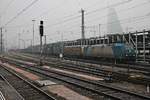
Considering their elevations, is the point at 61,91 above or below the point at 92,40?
below

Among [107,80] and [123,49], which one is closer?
[107,80]

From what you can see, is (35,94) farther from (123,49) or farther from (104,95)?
(123,49)

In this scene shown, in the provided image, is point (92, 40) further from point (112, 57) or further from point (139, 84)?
point (139, 84)

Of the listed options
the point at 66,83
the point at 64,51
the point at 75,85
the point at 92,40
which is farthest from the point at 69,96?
the point at 64,51

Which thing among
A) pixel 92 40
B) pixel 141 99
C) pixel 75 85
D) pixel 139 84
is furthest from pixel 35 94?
pixel 92 40

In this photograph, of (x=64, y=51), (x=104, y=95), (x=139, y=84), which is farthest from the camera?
(x=64, y=51)

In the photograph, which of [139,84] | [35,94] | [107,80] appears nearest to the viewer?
[35,94]

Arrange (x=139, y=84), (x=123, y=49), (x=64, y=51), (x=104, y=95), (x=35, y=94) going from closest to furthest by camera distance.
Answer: (x=104, y=95), (x=35, y=94), (x=139, y=84), (x=123, y=49), (x=64, y=51)

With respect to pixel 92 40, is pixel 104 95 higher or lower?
lower

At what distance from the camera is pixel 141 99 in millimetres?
11609

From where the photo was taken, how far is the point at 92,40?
4244 centimetres

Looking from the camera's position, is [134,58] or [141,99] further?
[134,58]

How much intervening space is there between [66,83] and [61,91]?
3138mm

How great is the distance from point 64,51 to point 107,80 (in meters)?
38.2
